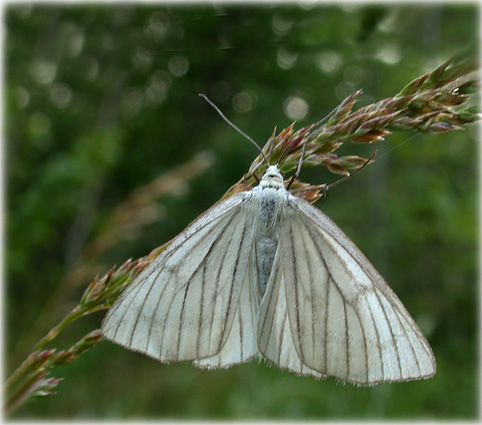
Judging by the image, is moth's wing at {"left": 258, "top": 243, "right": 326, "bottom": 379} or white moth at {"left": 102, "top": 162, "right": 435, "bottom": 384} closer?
white moth at {"left": 102, "top": 162, "right": 435, "bottom": 384}

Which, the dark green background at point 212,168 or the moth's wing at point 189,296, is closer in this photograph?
the moth's wing at point 189,296

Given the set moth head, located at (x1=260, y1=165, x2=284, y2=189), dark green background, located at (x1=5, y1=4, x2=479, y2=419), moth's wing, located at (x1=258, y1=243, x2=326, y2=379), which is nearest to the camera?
moth's wing, located at (x1=258, y1=243, x2=326, y2=379)

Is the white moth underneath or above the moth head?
underneath

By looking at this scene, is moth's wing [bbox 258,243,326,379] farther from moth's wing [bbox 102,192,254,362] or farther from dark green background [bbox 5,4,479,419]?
dark green background [bbox 5,4,479,419]

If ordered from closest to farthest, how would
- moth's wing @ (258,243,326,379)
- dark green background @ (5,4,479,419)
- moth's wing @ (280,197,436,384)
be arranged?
moth's wing @ (280,197,436,384), moth's wing @ (258,243,326,379), dark green background @ (5,4,479,419)

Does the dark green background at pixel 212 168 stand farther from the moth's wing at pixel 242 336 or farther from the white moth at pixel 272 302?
the moth's wing at pixel 242 336

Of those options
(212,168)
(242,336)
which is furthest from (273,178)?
(212,168)

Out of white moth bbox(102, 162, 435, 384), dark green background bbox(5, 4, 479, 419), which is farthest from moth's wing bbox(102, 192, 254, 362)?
dark green background bbox(5, 4, 479, 419)

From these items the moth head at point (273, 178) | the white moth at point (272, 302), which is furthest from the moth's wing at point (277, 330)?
the moth head at point (273, 178)

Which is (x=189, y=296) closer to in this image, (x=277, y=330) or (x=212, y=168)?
(x=277, y=330)
